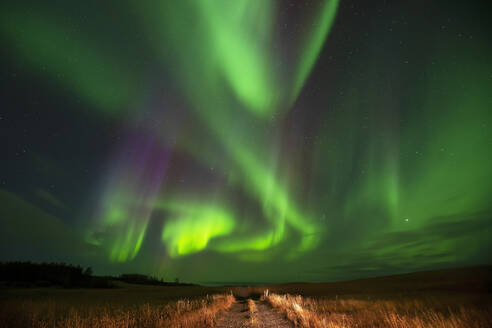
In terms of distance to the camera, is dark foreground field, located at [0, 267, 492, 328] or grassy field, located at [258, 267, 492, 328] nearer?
grassy field, located at [258, 267, 492, 328]

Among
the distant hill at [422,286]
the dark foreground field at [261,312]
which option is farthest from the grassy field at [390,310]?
the distant hill at [422,286]

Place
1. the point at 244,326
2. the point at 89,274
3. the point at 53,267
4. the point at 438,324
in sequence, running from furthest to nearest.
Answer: the point at 89,274
the point at 53,267
the point at 244,326
the point at 438,324

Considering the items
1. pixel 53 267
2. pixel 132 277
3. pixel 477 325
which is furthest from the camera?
pixel 132 277

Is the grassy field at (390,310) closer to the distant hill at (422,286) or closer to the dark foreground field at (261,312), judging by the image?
the dark foreground field at (261,312)

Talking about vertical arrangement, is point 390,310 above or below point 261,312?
above

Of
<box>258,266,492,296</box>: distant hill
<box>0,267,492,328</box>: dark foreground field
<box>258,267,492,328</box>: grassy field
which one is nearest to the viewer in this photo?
<box>258,267,492,328</box>: grassy field

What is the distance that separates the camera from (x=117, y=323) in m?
11.4

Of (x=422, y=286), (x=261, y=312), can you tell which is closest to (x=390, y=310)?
(x=261, y=312)

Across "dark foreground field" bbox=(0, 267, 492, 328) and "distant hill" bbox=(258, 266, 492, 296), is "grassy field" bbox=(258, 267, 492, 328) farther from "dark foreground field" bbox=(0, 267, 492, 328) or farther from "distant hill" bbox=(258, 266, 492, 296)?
"distant hill" bbox=(258, 266, 492, 296)

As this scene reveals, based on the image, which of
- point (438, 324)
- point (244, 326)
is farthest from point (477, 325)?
point (244, 326)

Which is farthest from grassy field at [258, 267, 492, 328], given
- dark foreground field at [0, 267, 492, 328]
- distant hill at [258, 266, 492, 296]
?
distant hill at [258, 266, 492, 296]

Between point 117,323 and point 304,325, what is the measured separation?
8.54 metres

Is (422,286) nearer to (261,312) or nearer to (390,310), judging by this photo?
(390,310)

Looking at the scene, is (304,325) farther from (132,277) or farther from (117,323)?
(132,277)
